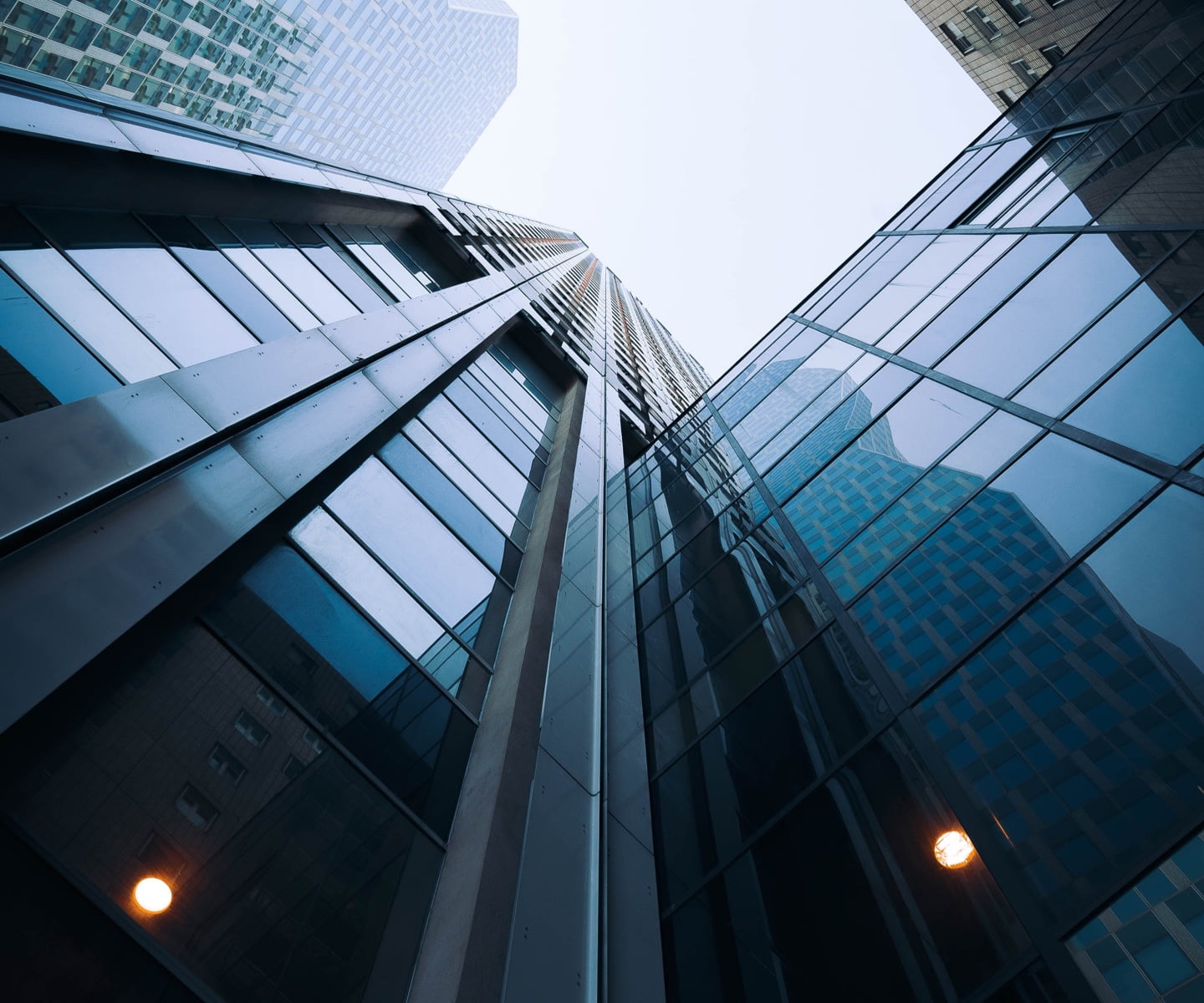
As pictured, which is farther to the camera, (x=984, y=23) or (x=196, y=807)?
(x=984, y=23)

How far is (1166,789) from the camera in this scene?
Answer: 5082 mm

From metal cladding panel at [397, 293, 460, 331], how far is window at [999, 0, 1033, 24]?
2596 cm

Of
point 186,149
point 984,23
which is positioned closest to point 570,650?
point 186,149

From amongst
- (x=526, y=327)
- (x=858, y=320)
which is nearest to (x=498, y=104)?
(x=526, y=327)

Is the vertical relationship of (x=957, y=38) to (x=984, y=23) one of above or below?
above

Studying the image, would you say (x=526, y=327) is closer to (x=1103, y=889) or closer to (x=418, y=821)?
(x=418, y=821)

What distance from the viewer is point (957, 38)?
35406 millimetres

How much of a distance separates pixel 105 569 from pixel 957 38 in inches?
1623

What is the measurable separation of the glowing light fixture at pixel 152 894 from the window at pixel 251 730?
1362 mm

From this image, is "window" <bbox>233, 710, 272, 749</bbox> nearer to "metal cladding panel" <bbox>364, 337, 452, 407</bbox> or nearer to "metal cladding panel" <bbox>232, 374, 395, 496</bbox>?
"metal cladding panel" <bbox>232, 374, 395, 496</bbox>

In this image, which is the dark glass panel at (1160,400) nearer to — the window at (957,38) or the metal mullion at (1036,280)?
the metal mullion at (1036,280)

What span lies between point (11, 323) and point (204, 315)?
9.96ft

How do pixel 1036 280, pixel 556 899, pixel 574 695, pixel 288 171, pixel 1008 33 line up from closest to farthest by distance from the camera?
1. pixel 556 899
2. pixel 574 695
3. pixel 1036 280
4. pixel 288 171
5. pixel 1008 33

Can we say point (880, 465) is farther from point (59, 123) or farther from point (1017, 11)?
point (1017, 11)
